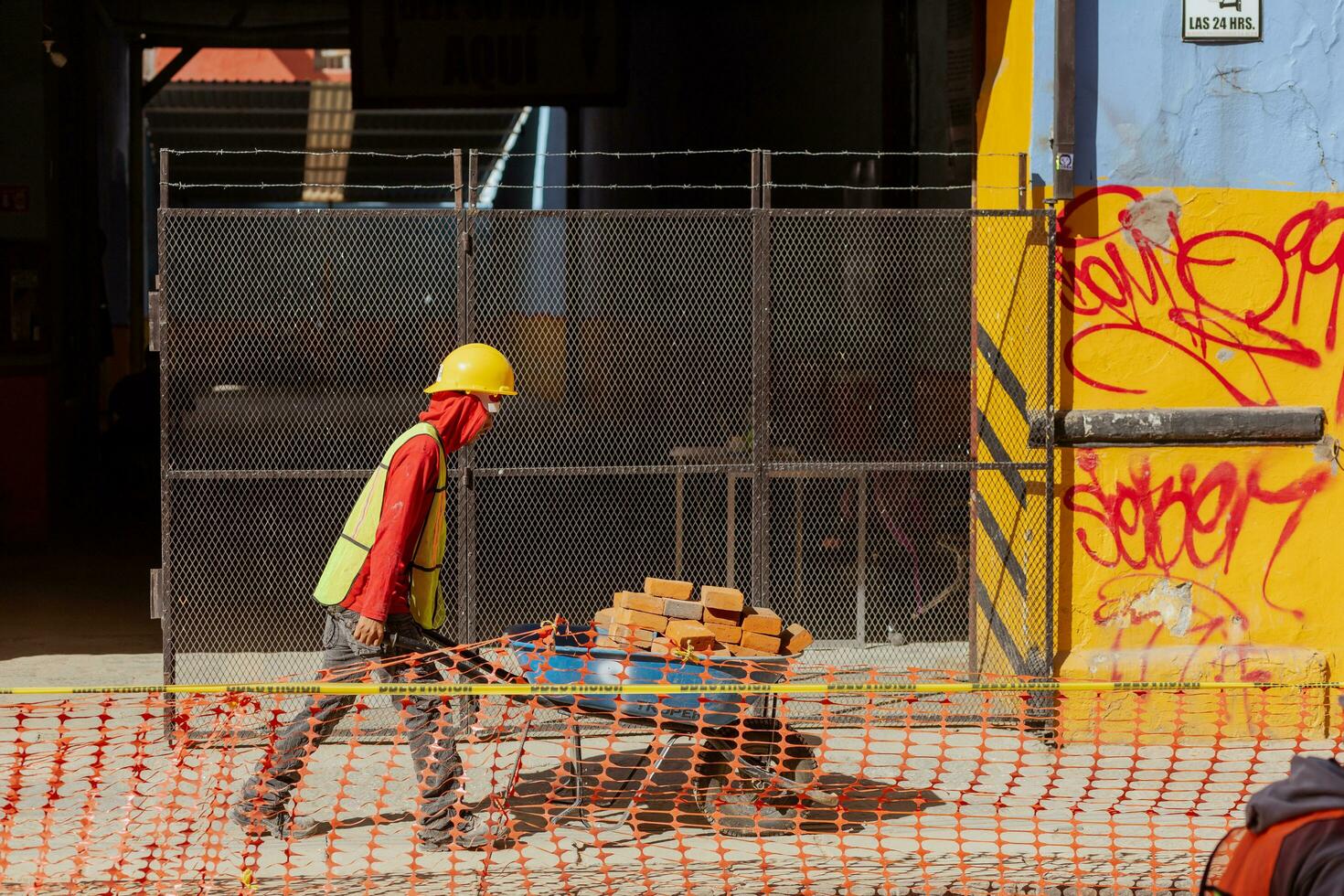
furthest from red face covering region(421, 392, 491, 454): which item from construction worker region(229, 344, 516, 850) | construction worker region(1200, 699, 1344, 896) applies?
construction worker region(1200, 699, 1344, 896)

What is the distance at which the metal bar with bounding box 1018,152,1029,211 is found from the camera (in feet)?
27.0

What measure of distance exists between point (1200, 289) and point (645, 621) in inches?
138

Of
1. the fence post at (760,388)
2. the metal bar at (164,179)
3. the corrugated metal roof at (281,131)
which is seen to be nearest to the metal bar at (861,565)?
the fence post at (760,388)

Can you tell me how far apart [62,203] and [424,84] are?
Answer: 5.42 m

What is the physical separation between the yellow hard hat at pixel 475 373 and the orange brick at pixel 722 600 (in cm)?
123

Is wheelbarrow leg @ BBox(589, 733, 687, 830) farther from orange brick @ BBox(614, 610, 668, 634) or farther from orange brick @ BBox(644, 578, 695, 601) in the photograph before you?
orange brick @ BBox(644, 578, 695, 601)

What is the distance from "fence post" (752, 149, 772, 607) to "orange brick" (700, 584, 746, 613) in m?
1.13

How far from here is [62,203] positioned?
17484 mm

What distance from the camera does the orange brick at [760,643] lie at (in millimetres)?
7125

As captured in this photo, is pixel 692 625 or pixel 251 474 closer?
pixel 692 625

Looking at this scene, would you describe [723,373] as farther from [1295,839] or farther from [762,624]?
[1295,839]

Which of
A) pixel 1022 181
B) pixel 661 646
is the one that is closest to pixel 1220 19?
pixel 1022 181

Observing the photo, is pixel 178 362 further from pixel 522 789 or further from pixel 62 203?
pixel 62 203

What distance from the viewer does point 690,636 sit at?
6898 millimetres
